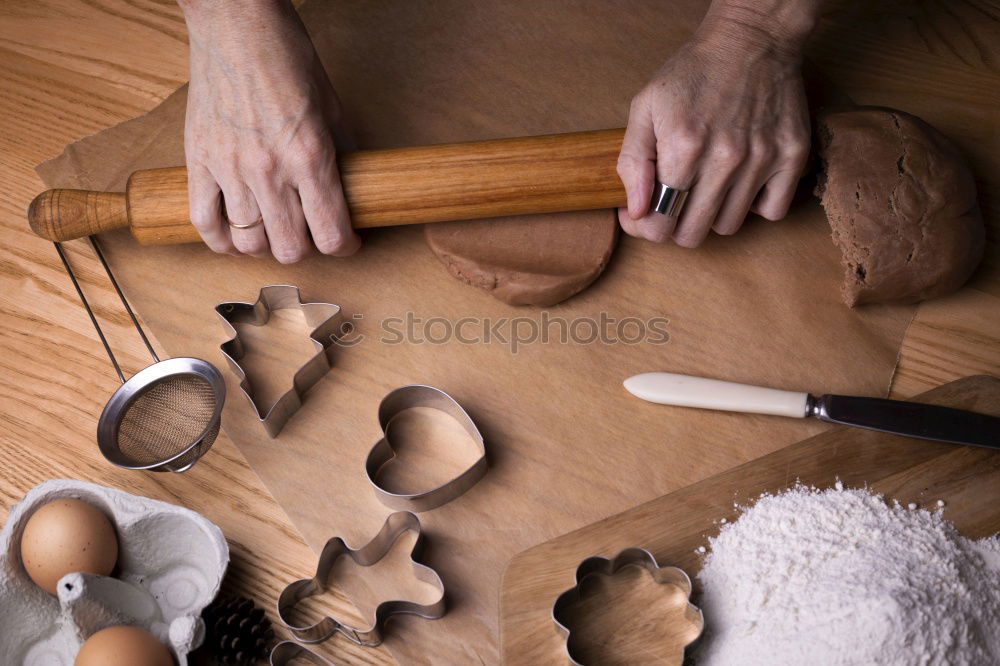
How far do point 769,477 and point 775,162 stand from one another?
0.62m

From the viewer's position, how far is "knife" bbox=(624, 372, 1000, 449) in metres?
1.45

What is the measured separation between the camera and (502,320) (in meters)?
1.68

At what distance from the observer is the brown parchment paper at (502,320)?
4.88 ft

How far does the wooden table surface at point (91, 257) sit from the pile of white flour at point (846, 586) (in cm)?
38

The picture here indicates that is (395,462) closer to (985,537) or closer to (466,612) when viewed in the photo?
(466,612)

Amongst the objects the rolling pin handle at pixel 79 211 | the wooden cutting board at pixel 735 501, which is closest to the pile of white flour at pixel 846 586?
the wooden cutting board at pixel 735 501

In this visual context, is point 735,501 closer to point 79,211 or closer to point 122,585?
point 122,585

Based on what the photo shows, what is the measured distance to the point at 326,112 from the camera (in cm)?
170

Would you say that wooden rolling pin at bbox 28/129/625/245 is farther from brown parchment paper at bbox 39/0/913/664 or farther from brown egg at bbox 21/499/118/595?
brown egg at bbox 21/499/118/595

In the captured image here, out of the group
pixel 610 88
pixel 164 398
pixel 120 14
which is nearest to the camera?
pixel 164 398

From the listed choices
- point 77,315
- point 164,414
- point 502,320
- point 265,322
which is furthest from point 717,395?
point 77,315

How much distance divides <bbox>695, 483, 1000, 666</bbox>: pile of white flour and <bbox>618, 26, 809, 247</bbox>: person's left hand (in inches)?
23.4

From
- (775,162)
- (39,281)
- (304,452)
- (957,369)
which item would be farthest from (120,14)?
(957,369)

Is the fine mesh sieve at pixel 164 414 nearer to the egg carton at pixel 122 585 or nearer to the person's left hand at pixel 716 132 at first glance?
the egg carton at pixel 122 585
